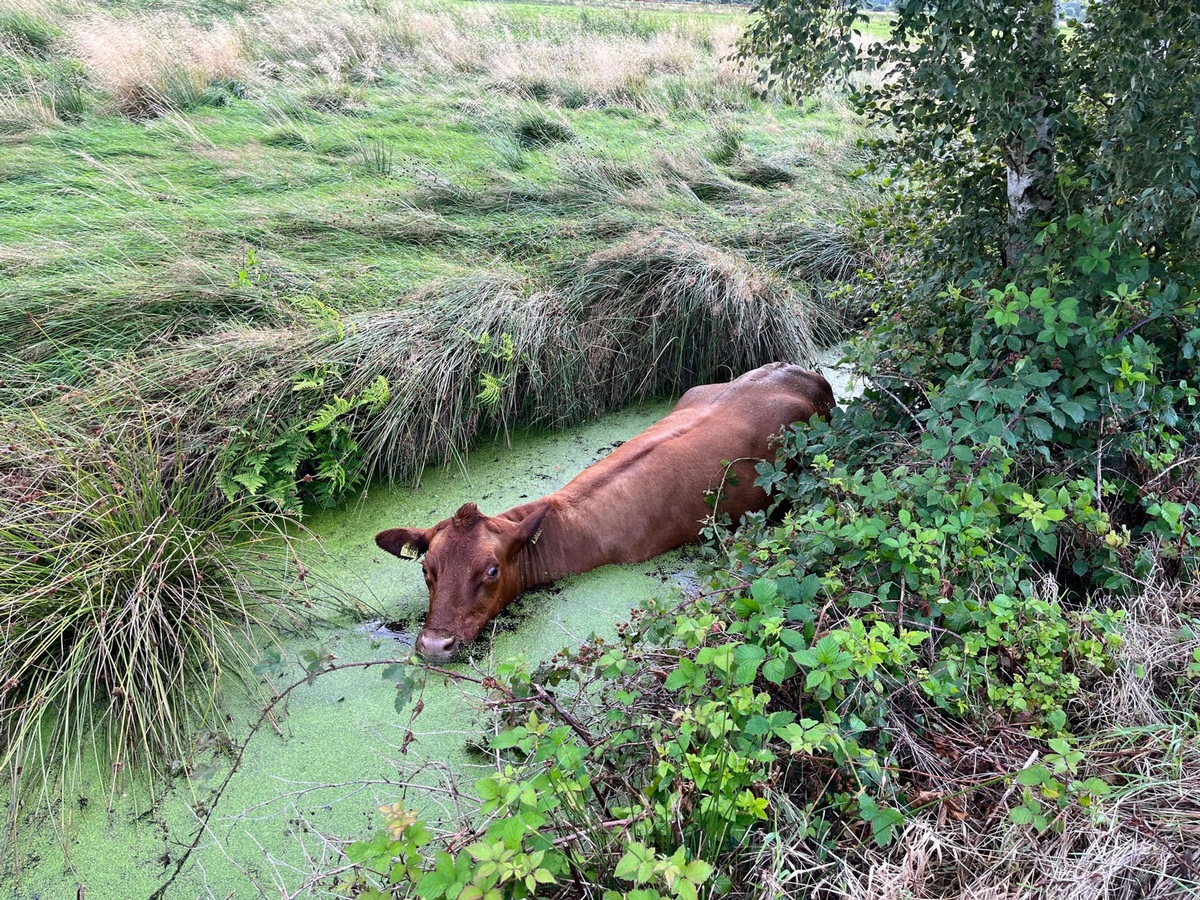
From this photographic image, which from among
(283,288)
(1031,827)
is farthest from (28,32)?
(1031,827)

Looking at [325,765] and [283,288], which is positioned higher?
[283,288]

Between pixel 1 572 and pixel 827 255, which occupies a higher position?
pixel 827 255

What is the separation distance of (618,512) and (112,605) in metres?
2.33

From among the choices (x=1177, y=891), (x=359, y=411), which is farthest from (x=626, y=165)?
(x=1177, y=891)

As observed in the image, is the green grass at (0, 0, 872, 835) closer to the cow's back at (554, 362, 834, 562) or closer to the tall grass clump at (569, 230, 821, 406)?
the tall grass clump at (569, 230, 821, 406)

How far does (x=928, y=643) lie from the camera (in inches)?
105

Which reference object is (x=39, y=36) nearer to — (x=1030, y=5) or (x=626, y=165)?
(x=626, y=165)

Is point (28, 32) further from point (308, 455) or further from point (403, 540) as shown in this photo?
point (403, 540)

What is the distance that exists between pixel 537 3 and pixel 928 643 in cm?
1863

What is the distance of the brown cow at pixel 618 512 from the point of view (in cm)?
373

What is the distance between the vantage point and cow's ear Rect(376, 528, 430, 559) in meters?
3.95

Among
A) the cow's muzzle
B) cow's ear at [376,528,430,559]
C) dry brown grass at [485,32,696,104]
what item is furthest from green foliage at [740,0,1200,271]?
dry brown grass at [485,32,696,104]

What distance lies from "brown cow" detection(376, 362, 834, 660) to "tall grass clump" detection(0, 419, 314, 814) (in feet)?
2.44

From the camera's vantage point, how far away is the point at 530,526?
396cm
